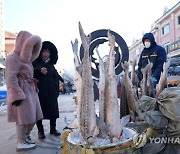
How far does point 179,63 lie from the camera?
1102 centimetres

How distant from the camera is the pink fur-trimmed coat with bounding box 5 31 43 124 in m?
3.39

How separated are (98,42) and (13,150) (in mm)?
1962

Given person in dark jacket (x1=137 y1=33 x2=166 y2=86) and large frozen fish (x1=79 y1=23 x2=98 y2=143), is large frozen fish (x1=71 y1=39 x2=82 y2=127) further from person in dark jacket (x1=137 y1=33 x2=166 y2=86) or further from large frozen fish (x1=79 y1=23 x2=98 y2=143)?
person in dark jacket (x1=137 y1=33 x2=166 y2=86)

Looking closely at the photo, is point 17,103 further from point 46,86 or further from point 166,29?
point 166,29

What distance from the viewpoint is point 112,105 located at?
2.11 metres

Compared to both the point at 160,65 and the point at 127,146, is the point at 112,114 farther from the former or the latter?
the point at 160,65

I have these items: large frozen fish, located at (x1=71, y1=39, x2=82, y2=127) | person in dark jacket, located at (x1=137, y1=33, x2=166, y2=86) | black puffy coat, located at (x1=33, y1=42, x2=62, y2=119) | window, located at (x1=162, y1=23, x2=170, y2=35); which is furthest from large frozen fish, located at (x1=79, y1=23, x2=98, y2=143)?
window, located at (x1=162, y1=23, x2=170, y2=35)

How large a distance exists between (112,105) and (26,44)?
6.08ft

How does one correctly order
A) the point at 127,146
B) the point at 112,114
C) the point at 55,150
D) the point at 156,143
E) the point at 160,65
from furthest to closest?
the point at 160,65, the point at 55,150, the point at 156,143, the point at 112,114, the point at 127,146

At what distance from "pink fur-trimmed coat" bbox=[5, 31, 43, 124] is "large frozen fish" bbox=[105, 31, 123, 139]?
164 centimetres

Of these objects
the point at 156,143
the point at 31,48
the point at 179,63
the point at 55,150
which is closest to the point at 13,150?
the point at 55,150

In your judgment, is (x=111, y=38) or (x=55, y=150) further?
(x=55, y=150)

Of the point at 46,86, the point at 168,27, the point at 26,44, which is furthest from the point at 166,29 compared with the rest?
the point at 26,44

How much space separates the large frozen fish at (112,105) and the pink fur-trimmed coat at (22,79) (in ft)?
5.37
